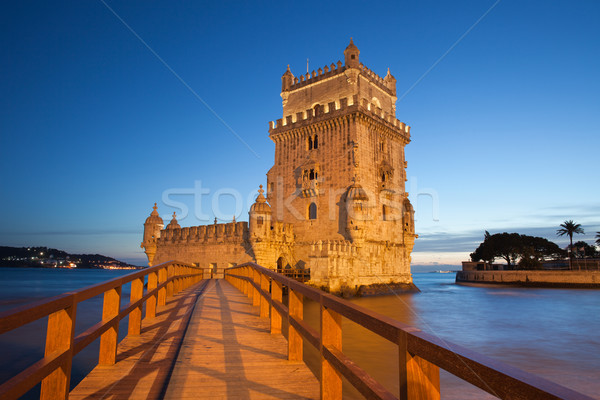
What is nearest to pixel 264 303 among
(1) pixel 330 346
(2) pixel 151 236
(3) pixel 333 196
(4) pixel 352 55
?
(1) pixel 330 346

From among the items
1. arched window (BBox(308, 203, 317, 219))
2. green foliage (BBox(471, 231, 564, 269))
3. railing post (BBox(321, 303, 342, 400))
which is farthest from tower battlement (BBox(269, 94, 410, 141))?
green foliage (BBox(471, 231, 564, 269))

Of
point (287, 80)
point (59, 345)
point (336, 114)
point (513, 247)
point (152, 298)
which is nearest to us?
point (59, 345)

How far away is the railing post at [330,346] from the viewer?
3457 mm

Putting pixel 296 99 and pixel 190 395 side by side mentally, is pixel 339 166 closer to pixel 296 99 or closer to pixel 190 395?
pixel 296 99

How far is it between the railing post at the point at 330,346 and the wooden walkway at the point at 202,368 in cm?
41

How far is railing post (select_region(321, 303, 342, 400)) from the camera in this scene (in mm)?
3457

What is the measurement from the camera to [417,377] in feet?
6.91

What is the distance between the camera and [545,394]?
1.27 meters

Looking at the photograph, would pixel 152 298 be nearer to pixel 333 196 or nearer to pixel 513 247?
pixel 333 196

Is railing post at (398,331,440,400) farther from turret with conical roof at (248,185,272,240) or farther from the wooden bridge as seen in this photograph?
turret with conical roof at (248,185,272,240)

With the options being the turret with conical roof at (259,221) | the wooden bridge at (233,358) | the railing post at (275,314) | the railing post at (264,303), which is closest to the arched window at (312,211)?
the turret with conical roof at (259,221)

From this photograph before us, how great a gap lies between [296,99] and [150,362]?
3042cm

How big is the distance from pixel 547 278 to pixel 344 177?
1413 inches

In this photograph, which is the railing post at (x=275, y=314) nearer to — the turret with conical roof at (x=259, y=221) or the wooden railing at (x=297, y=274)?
the wooden railing at (x=297, y=274)
